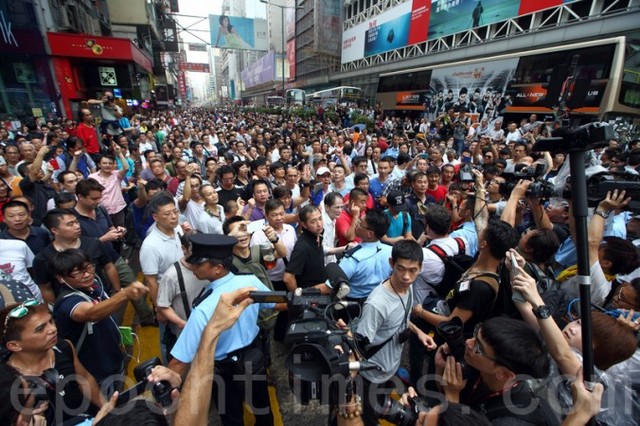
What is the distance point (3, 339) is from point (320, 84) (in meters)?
51.2

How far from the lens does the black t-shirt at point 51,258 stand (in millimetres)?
2799

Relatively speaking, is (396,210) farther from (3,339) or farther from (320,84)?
(320,84)

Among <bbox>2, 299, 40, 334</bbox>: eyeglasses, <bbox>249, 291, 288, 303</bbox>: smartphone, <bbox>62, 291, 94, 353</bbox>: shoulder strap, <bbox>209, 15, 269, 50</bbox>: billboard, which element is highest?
<bbox>209, 15, 269, 50</bbox>: billboard

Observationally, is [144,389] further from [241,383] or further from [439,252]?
[439,252]

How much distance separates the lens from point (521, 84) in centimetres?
1323

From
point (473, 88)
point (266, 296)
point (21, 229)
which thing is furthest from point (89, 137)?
point (473, 88)

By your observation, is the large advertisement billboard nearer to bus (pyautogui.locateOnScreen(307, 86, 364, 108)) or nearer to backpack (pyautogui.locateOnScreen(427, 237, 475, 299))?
bus (pyautogui.locateOnScreen(307, 86, 364, 108))

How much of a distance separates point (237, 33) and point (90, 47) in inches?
784

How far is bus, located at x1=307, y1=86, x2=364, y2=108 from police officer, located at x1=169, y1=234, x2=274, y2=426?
30.8m

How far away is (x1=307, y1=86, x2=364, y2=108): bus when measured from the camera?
32.0m

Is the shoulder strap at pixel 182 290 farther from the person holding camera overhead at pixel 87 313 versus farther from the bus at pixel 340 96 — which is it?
the bus at pixel 340 96

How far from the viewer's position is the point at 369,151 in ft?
27.6

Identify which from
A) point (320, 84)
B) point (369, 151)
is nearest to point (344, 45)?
point (320, 84)

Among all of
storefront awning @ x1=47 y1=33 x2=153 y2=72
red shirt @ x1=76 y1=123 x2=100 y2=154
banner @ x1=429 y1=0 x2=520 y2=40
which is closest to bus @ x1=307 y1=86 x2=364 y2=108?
banner @ x1=429 y1=0 x2=520 y2=40
